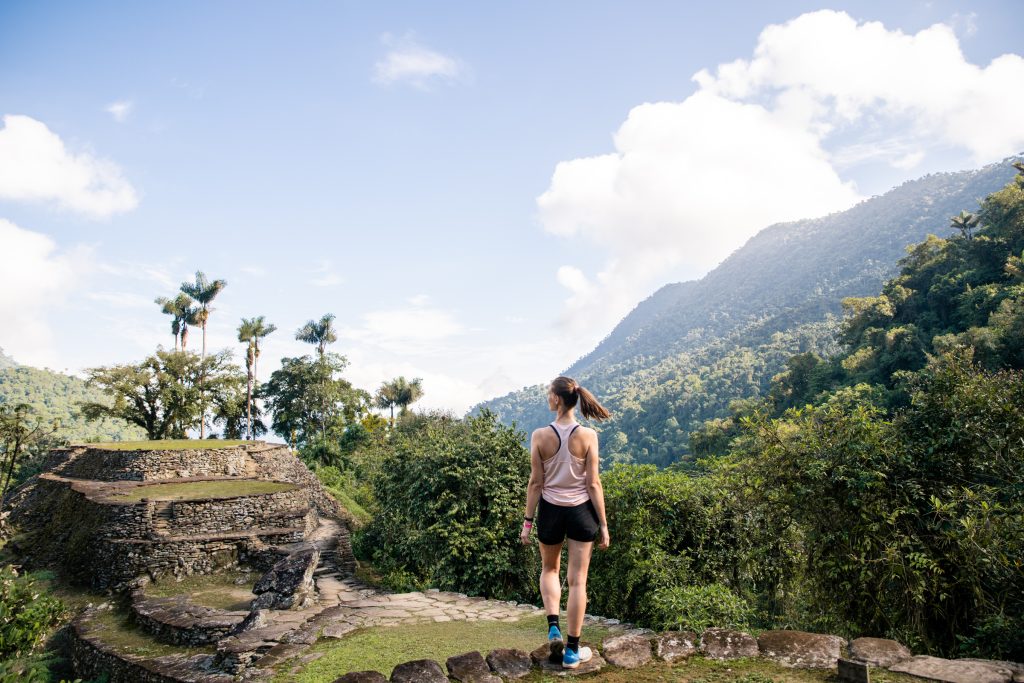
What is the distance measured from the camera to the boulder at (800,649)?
4016mm

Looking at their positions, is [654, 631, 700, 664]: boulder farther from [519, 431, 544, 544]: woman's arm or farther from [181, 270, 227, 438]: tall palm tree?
[181, 270, 227, 438]: tall palm tree

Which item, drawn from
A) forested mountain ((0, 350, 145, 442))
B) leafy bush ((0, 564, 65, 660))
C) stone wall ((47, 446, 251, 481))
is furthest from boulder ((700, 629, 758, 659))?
forested mountain ((0, 350, 145, 442))

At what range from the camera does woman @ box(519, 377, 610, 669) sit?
3920mm

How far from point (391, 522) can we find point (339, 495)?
1214cm

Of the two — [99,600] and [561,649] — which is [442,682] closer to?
[561,649]

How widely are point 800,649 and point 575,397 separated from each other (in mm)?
2643

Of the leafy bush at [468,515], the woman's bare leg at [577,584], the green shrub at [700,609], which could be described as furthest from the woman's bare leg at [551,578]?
the leafy bush at [468,515]

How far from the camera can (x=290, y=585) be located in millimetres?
9719

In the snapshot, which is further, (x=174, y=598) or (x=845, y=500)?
(x=174, y=598)

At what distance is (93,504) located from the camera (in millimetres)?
15766

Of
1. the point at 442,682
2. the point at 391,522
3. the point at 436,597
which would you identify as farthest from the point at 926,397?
the point at 391,522

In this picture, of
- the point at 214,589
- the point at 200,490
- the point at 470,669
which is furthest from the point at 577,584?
the point at 200,490

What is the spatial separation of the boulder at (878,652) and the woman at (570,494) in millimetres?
2043

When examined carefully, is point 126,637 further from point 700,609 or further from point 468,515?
point 700,609
